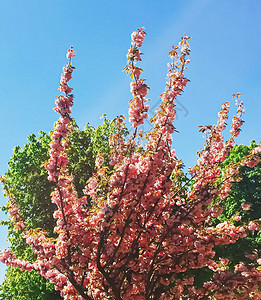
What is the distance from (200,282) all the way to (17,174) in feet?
32.5

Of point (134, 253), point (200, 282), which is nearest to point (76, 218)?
point (134, 253)

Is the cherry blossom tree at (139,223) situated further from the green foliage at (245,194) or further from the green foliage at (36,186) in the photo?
the green foliage at (245,194)

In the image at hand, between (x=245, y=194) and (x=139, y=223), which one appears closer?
(x=139, y=223)

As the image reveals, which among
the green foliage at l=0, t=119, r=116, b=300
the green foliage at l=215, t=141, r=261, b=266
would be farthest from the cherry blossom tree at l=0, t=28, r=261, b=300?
the green foliage at l=215, t=141, r=261, b=266

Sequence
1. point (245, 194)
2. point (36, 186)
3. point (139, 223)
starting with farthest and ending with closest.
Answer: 1. point (245, 194)
2. point (36, 186)
3. point (139, 223)

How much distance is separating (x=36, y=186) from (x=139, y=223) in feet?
34.3

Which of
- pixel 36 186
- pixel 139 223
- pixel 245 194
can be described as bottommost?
pixel 139 223

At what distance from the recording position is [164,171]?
655 cm

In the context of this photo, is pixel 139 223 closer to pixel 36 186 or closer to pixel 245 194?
pixel 36 186

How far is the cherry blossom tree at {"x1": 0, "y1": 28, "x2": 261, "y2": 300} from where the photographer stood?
6027mm

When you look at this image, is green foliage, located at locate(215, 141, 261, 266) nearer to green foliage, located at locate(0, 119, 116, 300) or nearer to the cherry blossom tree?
green foliage, located at locate(0, 119, 116, 300)

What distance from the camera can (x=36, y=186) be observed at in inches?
632

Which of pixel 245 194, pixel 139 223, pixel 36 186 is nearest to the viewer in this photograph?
pixel 139 223

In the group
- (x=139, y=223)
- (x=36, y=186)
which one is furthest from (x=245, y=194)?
(x=139, y=223)
